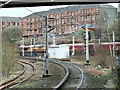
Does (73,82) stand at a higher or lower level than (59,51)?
lower

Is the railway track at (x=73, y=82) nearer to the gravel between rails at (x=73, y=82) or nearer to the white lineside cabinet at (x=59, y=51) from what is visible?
the gravel between rails at (x=73, y=82)

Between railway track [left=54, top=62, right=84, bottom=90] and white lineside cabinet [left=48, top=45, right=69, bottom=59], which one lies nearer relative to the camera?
railway track [left=54, top=62, right=84, bottom=90]

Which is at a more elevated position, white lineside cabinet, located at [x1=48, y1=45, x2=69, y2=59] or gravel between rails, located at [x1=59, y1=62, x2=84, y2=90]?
white lineside cabinet, located at [x1=48, y1=45, x2=69, y2=59]

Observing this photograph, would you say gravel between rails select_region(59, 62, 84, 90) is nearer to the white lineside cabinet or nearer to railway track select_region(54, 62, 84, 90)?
railway track select_region(54, 62, 84, 90)

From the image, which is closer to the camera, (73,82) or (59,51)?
(73,82)

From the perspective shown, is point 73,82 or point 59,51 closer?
point 73,82

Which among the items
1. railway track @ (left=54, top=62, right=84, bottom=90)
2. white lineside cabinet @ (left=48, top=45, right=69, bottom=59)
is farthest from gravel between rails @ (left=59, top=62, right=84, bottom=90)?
white lineside cabinet @ (left=48, top=45, right=69, bottom=59)

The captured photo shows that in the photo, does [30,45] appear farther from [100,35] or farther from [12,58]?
[12,58]

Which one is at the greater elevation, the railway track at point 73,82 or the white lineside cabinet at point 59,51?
the white lineside cabinet at point 59,51

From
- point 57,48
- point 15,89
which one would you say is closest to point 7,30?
point 15,89

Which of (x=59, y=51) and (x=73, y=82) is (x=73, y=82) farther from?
(x=59, y=51)

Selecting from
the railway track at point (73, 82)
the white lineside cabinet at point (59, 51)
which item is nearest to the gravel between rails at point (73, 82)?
the railway track at point (73, 82)

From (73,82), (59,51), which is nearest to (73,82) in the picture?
(73,82)

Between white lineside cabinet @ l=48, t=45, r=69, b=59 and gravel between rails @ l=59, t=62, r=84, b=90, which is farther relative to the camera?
white lineside cabinet @ l=48, t=45, r=69, b=59
